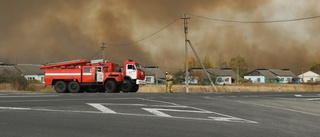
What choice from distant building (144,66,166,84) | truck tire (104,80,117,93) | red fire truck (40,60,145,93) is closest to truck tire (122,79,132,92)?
red fire truck (40,60,145,93)

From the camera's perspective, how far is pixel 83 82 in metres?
26.0

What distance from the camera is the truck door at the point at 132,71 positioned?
86.4 ft

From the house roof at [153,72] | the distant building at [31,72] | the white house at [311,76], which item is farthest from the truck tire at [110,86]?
the white house at [311,76]

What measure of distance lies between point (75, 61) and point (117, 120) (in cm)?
1928

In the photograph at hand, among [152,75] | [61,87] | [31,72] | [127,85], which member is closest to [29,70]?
[31,72]

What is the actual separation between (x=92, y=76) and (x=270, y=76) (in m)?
102

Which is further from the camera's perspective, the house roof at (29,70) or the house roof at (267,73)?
the house roof at (267,73)

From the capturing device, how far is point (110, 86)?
1007 inches

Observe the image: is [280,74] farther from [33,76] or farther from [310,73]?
[33,76]

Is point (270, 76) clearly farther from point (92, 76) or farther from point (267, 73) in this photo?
point (92, 76)

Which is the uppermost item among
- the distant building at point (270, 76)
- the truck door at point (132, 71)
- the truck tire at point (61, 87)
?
the distant building at point (270, 76)

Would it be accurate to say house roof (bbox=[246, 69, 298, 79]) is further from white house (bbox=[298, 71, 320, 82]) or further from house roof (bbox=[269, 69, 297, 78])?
white house (bbox=[298, 71, 320, 82])

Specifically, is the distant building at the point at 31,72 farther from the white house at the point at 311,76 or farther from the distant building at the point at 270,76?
the white house at the point at 311,76

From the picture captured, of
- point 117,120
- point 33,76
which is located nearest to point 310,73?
point 33,76
